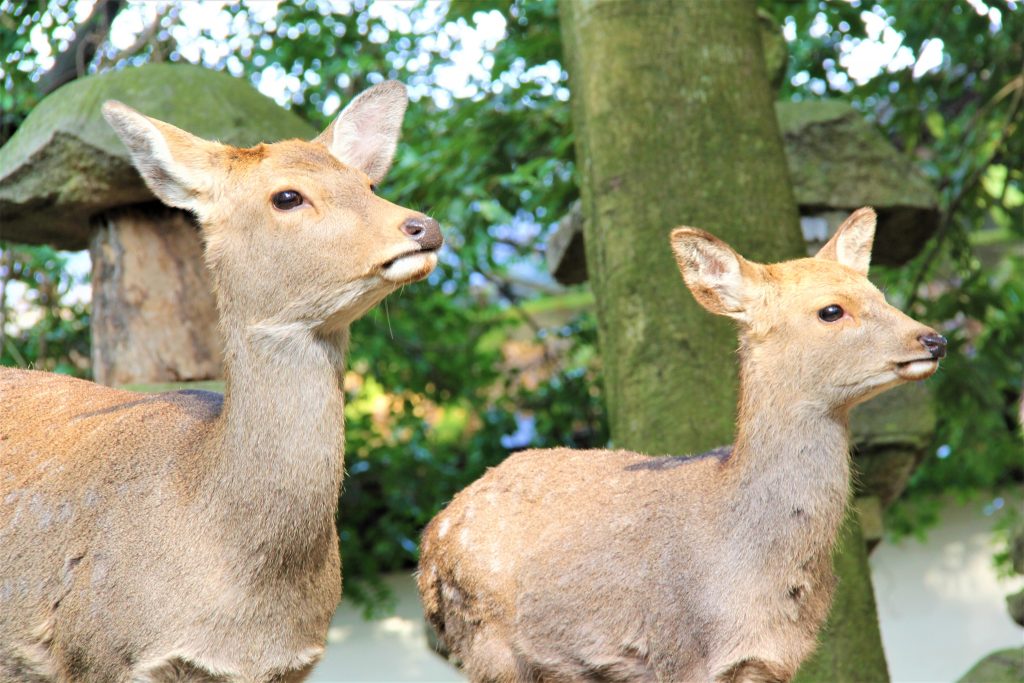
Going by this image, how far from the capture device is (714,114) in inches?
237

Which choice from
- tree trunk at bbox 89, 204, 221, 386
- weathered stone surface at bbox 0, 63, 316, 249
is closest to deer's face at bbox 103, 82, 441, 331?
weathered stone surface at bbox 0, 63, 316, 249

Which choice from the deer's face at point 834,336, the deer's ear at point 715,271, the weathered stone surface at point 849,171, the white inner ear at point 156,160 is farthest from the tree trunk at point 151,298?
the weathered stone surface at point 849,171

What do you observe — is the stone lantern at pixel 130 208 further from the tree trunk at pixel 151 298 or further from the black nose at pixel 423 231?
the black nose at pixel 423 231

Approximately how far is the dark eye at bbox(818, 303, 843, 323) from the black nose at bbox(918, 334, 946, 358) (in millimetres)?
255

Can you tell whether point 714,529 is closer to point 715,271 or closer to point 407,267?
point 715,271

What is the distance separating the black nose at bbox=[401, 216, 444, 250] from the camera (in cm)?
371

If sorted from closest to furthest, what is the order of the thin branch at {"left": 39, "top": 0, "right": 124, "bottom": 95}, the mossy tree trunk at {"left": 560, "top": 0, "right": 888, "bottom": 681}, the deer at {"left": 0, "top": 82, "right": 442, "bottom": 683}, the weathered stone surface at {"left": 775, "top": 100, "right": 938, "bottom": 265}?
1. the deer at {"left": 0, "top": 82, "right": 442, "bottom": 683}
2. the mossy tree trunk at {"left": 560, "top": 0, "right": 888, "bottom": 681}
3. the weathered stone surface at {"left": 775, "top": 100, "right": 938, "bottom": 265}
4. the thin branch at {"left": 39, "top": 0, "right": 124, "bottom": 95}

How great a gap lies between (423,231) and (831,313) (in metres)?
1.24

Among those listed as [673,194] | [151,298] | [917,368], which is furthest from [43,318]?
[917,368]

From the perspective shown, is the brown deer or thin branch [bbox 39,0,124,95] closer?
the brown deer

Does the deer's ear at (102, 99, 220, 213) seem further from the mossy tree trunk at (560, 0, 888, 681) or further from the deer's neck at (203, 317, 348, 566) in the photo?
the mossy tree trunk at (560, 0, 888, 681)

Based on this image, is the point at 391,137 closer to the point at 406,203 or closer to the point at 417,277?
the point at 417,277

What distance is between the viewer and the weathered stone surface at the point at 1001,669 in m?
6.04

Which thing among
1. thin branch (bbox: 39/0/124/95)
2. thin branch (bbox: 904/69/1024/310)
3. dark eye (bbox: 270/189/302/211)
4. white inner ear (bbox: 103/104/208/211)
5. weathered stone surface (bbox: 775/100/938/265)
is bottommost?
thin branch (bbox: 904/69/1024/310)
